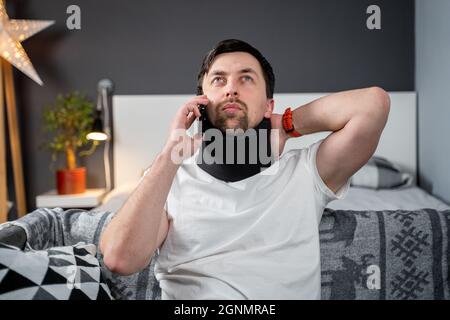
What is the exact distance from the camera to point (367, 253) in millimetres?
1117

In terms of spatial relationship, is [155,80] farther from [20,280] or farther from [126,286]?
[20,280]

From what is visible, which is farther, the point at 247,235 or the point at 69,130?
the point at 69,130

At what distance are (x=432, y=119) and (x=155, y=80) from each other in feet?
5.12

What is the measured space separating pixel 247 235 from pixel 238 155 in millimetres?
203

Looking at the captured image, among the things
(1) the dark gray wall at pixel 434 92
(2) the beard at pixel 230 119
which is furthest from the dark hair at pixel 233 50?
(1) the dark gray wall at pixel 434 92

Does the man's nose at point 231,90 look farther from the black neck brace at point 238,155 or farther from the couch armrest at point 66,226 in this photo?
the couch armrest at point 66,226

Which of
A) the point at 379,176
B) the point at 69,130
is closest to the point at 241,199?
the point at 379,176

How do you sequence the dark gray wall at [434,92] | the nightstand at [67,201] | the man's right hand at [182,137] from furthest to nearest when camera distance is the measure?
the nightstand at [67,201], the dark gray wall at [434,92], the man's right hand at [182,137]

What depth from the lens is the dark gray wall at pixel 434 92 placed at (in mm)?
2078

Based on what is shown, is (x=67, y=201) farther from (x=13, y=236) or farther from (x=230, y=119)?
(x=230, y=119)

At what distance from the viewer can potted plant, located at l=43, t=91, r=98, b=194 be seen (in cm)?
248

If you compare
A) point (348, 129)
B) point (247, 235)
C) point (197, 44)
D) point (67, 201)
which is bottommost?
point (67, 201)

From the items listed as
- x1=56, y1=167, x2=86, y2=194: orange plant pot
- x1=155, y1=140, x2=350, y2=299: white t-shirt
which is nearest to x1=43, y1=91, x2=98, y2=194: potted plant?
x1=56, y1=167, x2=86, y2=194: orange plant pot

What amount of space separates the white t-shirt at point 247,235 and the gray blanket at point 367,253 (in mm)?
118
